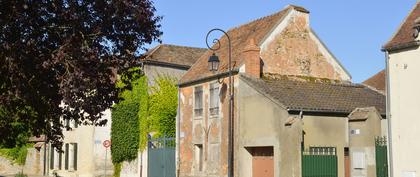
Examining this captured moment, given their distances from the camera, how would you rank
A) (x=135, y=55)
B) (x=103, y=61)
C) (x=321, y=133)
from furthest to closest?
(x=321, y=133) → (x=135, y=55) → (x=103, y=61)

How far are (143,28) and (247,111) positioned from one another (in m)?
12.1

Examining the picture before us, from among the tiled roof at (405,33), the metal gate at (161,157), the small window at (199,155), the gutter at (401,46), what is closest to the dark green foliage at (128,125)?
the metal gate at (161,157)

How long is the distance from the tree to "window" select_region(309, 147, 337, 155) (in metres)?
11.7

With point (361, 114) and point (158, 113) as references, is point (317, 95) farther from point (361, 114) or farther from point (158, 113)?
point (158, 113)

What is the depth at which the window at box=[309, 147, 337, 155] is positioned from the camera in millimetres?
22922

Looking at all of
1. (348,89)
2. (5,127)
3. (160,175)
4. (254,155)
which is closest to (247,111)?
(254,155)

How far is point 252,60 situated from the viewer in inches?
991

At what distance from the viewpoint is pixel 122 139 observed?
33688 millimetres

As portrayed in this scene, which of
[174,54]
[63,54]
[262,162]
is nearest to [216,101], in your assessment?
[262,162]

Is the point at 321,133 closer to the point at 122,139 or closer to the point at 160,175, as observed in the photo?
the point at 160,175

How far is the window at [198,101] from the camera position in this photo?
2840 centimetres

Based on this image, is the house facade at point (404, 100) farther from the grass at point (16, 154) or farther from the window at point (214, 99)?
the grass at point (16, 154)

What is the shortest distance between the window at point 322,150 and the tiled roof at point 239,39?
535cm

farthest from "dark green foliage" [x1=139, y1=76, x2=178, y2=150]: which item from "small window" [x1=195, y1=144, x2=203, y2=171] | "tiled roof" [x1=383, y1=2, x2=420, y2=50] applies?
"tiled roof" [x1=383, y1=2, x2=420, y2=50]
